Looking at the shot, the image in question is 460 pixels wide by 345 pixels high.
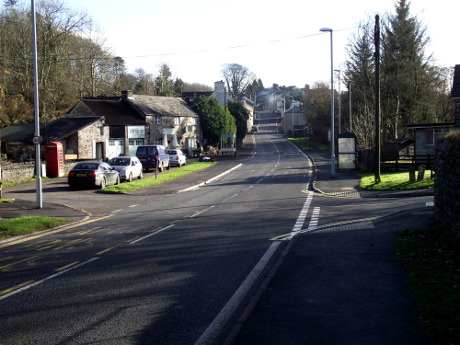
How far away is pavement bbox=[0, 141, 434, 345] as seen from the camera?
5777mm

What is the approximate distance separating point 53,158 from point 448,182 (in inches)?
1080

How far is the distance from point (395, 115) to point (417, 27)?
9829mm

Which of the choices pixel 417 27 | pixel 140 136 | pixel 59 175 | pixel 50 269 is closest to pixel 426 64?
pixel 417 27

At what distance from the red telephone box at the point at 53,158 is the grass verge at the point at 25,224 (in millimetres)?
17064

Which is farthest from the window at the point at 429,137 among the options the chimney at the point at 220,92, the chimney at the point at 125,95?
the chimney at the point at 220,92

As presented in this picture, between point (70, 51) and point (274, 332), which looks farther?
point (70, 51)

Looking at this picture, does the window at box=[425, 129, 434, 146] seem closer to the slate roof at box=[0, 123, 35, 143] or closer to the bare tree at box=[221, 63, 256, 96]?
the slate roof at box=[0, 123, 35, 143]

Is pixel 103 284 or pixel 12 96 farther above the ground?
pixel 12 96

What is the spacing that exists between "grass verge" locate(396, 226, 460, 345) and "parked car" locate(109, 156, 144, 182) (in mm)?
23058

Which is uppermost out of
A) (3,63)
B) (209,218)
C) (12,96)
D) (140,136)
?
(3,63)

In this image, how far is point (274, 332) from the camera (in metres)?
5.95

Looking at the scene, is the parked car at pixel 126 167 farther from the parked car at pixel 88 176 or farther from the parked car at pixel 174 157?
the parked car at pixel 174 157

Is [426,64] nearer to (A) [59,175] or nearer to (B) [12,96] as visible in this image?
(A) [59,175]

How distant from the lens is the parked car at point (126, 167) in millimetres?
32375
